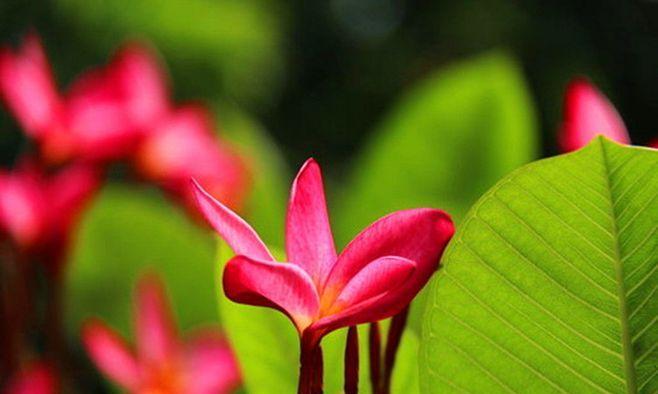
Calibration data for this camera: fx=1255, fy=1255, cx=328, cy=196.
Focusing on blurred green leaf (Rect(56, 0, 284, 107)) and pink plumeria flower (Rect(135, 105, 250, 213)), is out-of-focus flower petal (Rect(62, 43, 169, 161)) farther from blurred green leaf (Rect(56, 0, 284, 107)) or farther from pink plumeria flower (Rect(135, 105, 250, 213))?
blurred green leaf (Rect(56, 0, 284, 107))

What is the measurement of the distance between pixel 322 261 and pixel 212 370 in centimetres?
38

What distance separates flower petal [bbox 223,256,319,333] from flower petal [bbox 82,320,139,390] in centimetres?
39

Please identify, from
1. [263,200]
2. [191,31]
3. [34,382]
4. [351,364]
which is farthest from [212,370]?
[191,31]

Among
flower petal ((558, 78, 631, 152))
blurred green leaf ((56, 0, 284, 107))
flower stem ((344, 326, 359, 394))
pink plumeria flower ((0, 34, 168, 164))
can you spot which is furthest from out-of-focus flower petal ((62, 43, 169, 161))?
blurred green leaf ((56, 0, 284, 107))

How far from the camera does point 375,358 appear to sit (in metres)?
0.44

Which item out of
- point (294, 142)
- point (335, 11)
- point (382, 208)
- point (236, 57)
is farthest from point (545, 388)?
point (335, 11)

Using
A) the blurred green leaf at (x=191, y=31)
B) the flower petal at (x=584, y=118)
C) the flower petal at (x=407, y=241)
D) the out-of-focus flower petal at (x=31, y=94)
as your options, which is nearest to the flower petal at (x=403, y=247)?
the flower petal at (x=407, y=241)

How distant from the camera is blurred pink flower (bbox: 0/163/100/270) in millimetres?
745

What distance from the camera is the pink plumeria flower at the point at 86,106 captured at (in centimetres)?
90

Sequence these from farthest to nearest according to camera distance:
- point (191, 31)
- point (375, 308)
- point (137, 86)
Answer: point (191, 31)
point (137, 86)
point (375, 308)

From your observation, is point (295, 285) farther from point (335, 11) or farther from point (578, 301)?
point (335, 11)

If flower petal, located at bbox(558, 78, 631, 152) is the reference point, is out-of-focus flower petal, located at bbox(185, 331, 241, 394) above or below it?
below

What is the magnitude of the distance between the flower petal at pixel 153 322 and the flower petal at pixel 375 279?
0.41 metres

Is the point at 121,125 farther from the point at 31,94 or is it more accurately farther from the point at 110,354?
the point at 110,354
